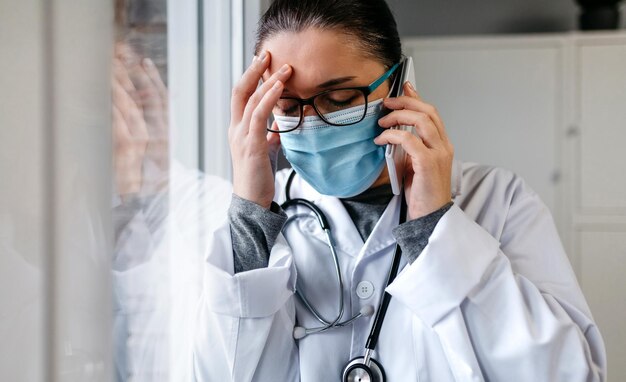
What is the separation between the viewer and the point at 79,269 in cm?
58

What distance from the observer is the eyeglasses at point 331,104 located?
92cm

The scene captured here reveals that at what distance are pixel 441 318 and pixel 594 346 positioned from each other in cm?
23

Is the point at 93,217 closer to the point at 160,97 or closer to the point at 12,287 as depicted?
the point at 12,287

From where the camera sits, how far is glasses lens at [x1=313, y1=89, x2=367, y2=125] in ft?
3.05

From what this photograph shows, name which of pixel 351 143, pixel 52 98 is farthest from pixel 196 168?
pixel 52 98

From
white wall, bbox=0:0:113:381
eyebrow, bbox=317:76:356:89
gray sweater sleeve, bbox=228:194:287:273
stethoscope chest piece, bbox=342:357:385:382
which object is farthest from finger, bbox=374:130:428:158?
white wall, bbox=0:0:113:381

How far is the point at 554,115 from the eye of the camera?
2.60 m

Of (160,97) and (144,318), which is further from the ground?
(160,97)

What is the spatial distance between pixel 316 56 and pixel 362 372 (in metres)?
0.46

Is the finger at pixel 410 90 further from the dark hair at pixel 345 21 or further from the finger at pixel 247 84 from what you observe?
the finger at pixel 247 84

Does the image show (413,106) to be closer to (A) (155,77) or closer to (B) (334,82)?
(B) (334,82)

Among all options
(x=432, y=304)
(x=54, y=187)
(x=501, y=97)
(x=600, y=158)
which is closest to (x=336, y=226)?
(x=432, y=304)

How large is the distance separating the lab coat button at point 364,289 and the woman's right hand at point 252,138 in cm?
19

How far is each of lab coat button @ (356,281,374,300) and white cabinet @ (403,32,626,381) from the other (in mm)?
1791
